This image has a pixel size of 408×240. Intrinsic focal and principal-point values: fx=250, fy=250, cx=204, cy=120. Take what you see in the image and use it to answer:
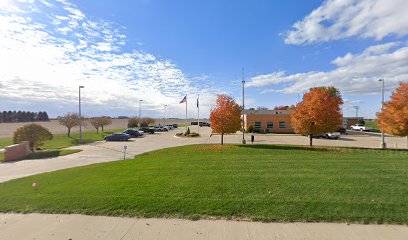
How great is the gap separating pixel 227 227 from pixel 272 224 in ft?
3.46

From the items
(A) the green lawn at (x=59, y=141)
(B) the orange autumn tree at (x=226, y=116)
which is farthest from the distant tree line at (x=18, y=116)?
(B) the orange autumn tree at (x=226, y=116)

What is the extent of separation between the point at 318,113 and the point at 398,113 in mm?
6047

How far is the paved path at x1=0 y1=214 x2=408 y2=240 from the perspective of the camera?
17.3 ft

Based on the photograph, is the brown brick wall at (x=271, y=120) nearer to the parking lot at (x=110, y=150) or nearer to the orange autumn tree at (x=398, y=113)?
the parking lot at (x=110, y=150)

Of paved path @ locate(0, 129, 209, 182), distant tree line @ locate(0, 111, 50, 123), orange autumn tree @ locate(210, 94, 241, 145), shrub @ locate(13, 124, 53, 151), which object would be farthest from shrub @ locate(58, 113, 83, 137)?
distant tree line @ locate(0, 111, 50, 123)

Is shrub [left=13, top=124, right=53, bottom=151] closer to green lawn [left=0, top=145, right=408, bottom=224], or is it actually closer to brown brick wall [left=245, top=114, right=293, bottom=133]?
green lawn [left=0, top=145, right=408, bottom=224]

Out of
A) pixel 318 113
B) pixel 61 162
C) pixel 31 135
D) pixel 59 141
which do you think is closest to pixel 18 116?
pixel 59 141

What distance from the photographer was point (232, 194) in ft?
24.8

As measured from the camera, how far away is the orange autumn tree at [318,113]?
21.5m

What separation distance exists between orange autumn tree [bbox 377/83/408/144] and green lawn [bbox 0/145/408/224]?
11.8 meters

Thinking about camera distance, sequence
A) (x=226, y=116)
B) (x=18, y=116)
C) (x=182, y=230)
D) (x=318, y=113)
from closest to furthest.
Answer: (x=182, y=230)
(x=318, y=113)
(x=226, y=116)
(x=18, y=116)

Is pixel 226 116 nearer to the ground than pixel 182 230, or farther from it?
farther from it

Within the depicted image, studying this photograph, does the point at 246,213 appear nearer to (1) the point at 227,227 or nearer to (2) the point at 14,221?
(1) the point at 227,227

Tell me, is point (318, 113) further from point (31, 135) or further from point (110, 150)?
point (31, 135)
